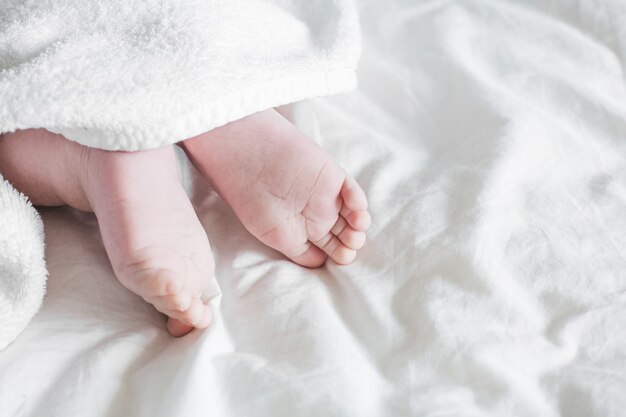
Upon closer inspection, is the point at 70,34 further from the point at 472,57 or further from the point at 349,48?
the point at 472,57

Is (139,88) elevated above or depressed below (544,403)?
above

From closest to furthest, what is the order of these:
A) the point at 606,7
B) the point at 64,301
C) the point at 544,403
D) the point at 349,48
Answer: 1. the point at 544,403
2. the point at 64,301
3. the point at 349,48
4. the point at 606,7

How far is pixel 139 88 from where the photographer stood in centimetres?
66

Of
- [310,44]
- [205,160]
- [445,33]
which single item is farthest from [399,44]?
[205,160]

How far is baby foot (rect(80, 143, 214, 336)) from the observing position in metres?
0.60

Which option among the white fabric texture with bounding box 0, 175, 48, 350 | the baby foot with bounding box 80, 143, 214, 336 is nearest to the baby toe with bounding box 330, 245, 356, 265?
the baby foot with bounding box 80, 143, 214, 336

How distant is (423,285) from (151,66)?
306 mm

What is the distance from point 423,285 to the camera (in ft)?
2.09

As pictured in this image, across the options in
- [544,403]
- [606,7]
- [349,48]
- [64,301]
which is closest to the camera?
[544,403]

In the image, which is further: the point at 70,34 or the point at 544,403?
the point at 70,34

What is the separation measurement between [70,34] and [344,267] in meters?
0.33

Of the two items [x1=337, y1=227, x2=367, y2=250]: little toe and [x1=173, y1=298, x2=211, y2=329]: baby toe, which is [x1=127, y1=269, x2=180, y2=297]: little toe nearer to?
[x1=173, y1=298, x2=211, y2=329]: baby toe

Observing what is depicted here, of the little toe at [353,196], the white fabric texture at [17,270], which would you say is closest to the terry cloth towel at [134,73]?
the white fabric texture at [17,270]

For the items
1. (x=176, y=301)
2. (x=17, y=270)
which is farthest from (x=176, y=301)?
(x=17, y=270)
